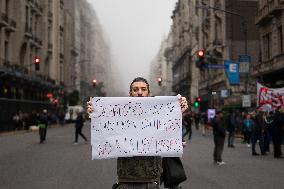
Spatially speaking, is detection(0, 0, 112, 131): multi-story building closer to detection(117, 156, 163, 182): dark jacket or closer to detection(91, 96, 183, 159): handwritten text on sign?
detection(91, 96, 183, 159): handwritten text on sign

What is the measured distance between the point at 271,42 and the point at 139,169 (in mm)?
32691

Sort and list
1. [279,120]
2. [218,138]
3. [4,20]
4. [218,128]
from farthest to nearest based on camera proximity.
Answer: [4,20] → [279,120] → [218,128] → [218,138]

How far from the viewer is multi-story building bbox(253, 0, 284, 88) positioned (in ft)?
105

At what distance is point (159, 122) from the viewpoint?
179 inches

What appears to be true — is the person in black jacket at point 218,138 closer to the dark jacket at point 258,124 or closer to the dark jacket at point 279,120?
the dark jacket at point 279,120

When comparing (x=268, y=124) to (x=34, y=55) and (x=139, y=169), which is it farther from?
(x=34, y=55)

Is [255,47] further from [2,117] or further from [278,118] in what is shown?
[278,118]

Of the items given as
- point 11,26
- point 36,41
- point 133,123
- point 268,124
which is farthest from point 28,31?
point 133,123

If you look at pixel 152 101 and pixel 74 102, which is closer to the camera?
pixel 152 101

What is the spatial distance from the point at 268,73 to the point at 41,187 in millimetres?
26464

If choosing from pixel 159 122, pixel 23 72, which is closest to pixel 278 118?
pixel 159 122

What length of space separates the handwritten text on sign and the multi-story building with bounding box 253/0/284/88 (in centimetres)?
2737

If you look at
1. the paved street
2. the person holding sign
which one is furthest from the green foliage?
the person holding sign

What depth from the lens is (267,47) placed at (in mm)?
36438
